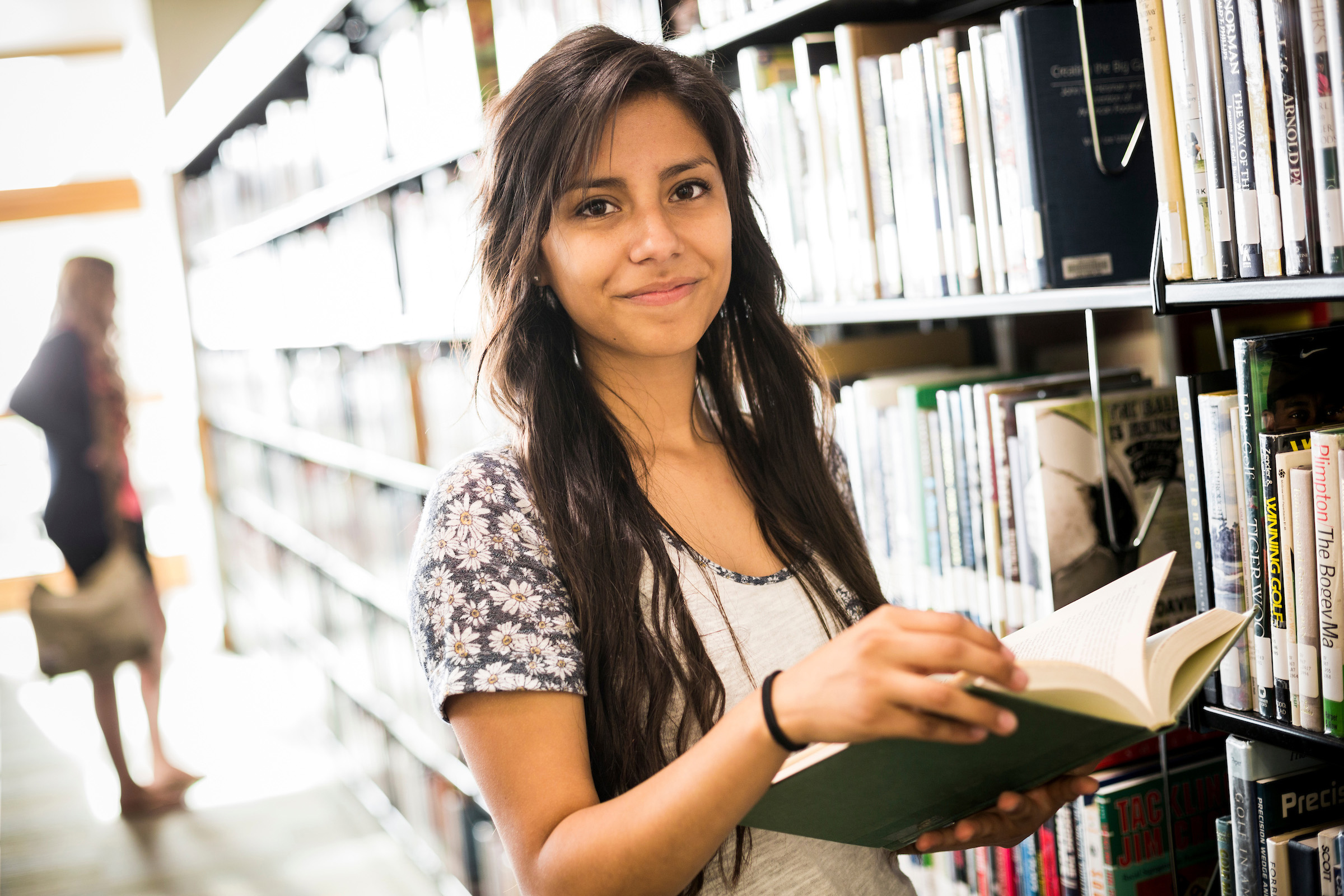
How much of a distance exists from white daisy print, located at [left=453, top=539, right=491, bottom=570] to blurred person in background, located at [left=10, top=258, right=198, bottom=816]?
10.6ft

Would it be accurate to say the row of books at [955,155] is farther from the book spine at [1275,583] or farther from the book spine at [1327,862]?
the book spine at [1327,862]

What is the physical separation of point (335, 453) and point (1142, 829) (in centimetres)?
262

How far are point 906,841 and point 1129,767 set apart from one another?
371mm

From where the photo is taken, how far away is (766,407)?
1265 millimetres

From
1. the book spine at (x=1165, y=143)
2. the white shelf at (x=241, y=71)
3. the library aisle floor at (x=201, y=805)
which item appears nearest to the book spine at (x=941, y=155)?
the book spine at (x=1165, y=143)

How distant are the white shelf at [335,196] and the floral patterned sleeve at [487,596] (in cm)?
73

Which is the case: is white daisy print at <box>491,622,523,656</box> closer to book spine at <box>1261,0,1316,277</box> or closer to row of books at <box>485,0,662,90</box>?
book spine at <box>1261,0,1316,277</box>

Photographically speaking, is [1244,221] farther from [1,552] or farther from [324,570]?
[1,552]

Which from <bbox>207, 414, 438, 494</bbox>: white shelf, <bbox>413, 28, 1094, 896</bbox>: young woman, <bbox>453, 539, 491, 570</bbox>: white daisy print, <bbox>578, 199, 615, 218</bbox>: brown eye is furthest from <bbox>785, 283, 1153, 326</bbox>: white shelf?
<bbox>207, 414, 438, 494</bbox>: white shelf

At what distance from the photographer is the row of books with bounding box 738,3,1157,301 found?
108 cm

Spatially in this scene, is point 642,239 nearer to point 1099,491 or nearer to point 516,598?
point 516,598

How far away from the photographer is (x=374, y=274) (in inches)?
114

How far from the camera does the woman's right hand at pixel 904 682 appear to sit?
586 mm

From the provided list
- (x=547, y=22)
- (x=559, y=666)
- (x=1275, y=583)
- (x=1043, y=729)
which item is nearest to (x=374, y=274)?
(x=547, y=22)
